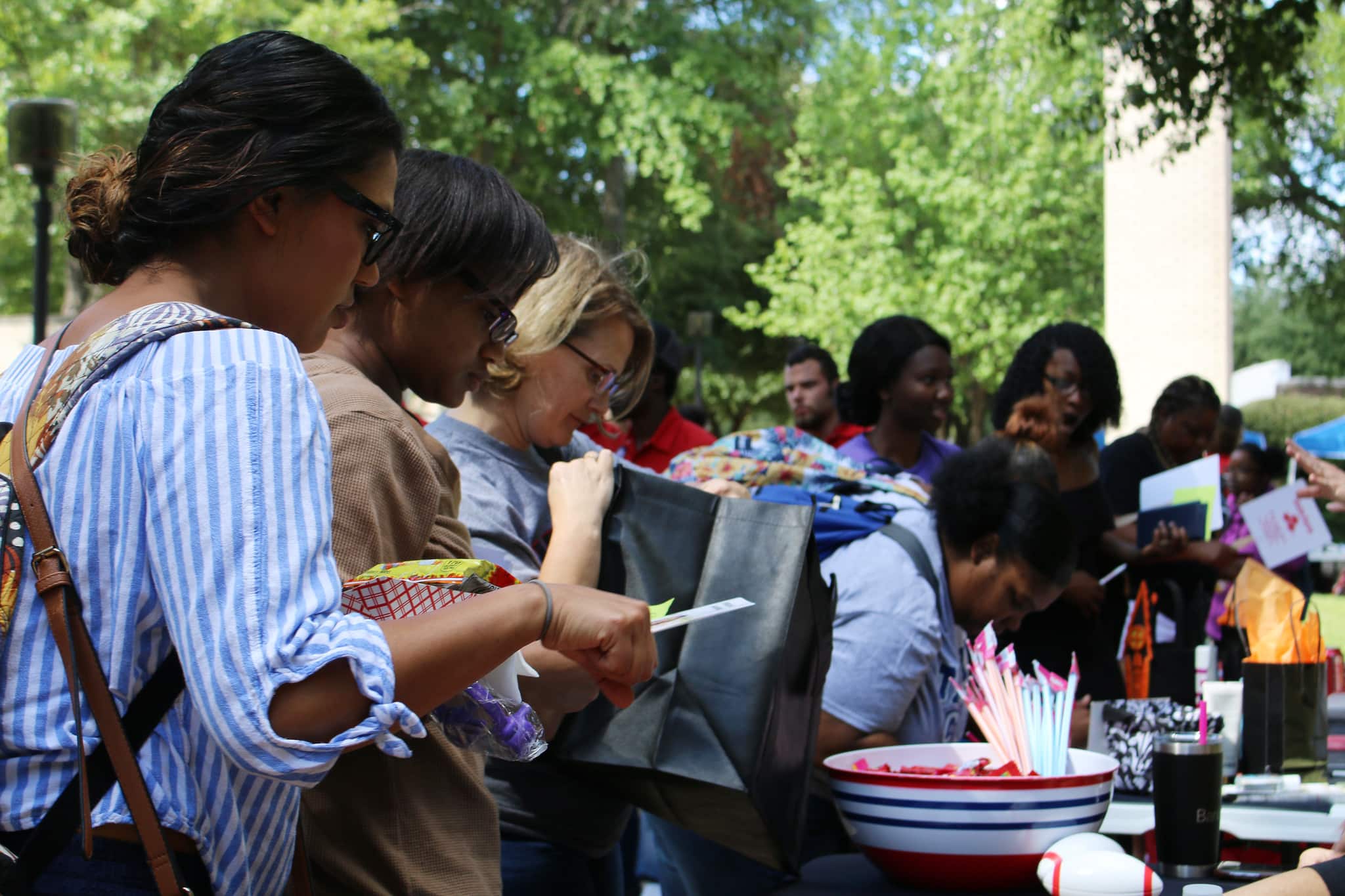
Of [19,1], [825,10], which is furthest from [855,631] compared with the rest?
[825,10]

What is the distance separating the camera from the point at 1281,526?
4.92 meters

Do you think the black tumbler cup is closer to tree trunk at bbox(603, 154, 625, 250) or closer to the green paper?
the green paper

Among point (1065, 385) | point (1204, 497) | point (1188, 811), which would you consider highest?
point (1065, 385)

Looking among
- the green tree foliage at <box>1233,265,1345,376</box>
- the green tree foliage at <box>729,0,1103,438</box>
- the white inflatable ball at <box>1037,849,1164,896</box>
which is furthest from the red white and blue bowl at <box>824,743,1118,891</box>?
the green tree foliage at <box>1233,265,1345,376</box>

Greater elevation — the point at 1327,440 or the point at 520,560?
the point at 520,560

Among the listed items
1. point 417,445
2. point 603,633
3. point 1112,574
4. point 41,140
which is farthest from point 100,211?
point 41,140

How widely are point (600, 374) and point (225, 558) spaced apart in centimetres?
153

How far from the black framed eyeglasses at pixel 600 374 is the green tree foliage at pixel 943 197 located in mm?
20390

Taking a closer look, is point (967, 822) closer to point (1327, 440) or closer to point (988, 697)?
point (988, 697)

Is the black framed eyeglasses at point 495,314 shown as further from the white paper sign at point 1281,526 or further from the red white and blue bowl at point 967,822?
the white paper sign at point 1281,526

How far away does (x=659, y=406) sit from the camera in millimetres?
5164

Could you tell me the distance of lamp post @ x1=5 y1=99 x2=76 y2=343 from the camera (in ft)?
24.4

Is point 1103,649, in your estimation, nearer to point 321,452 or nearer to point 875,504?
point 875,504

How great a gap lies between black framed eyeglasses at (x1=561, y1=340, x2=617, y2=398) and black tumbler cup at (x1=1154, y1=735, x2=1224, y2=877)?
119cm
